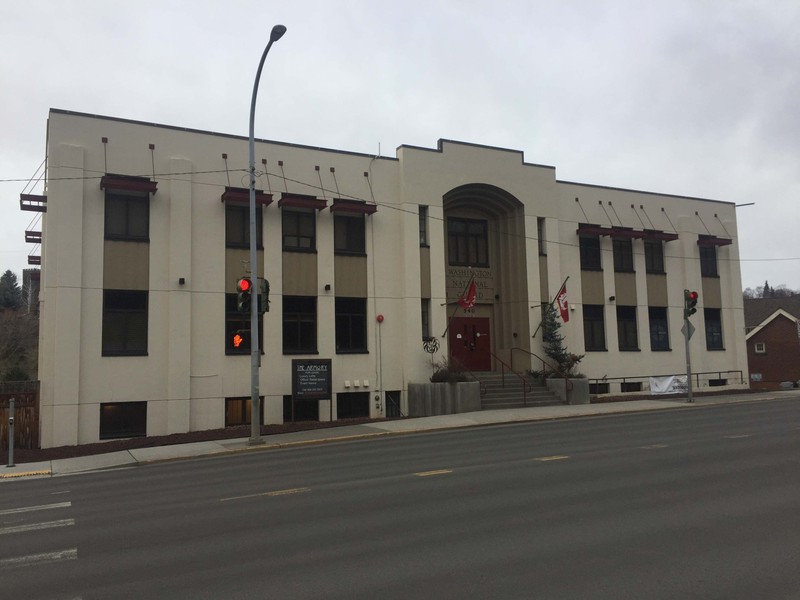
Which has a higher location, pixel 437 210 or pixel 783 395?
pixel 437 210

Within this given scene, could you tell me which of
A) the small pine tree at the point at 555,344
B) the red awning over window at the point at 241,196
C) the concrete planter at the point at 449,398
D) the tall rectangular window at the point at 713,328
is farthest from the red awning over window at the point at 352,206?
the tall rectangular window at the point at 713,328

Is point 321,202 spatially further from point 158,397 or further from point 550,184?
point 550,184

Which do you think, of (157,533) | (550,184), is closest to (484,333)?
(550,184)

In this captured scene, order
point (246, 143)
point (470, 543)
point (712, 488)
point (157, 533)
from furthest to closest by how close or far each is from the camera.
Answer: point (246, 143)
point (712, 488)
point (157, 533)
point (470, 543)

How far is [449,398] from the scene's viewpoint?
23.4m

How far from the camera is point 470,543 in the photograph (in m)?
7.04

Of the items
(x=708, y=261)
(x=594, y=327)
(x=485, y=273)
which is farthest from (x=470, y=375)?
(x=708, y=261)

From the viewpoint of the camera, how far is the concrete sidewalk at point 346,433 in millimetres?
16062

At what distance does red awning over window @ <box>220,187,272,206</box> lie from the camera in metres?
22.2

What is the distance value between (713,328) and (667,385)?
5831 millimetres

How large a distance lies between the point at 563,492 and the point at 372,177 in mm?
17641

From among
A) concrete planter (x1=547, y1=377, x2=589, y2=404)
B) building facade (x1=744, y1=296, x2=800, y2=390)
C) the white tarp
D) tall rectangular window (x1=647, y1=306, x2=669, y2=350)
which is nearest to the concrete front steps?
concrete planter (x1=547, y1=377, x2=589, y2=404)

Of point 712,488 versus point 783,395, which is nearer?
point 712,488

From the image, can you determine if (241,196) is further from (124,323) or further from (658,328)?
(658,328)
